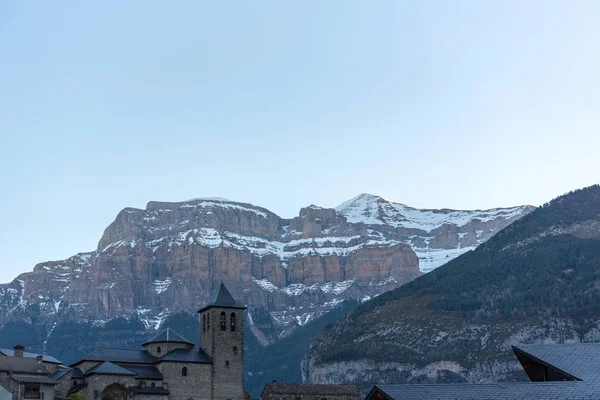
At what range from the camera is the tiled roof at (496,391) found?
2997cm

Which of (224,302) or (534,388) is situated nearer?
(534,388)

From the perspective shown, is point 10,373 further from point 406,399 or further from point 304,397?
point 406,399

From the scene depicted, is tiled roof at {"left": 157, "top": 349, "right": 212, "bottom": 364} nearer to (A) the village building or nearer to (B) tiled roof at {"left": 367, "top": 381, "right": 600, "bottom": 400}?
(A) the village building

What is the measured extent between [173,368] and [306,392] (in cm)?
3674

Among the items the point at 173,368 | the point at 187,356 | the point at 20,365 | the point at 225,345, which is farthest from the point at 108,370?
the point at 225,345

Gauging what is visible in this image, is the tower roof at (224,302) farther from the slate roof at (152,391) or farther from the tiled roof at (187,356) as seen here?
the slate roof at (152,391)

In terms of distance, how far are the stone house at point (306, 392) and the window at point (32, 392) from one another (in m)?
49.2

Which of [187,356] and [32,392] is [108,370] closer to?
[187,356]

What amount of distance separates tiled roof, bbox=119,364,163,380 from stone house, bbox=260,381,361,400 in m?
32.1

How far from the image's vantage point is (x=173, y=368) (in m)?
104

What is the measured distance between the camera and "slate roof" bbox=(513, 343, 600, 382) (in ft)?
107

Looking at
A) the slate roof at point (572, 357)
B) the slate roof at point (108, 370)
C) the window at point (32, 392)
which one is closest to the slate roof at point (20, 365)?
the window at point (32, 392)

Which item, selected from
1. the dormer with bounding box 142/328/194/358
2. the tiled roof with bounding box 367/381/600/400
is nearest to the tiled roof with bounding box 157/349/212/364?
the dormer with bounding box 142/328/194/358

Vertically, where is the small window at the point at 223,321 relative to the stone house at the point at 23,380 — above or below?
above
